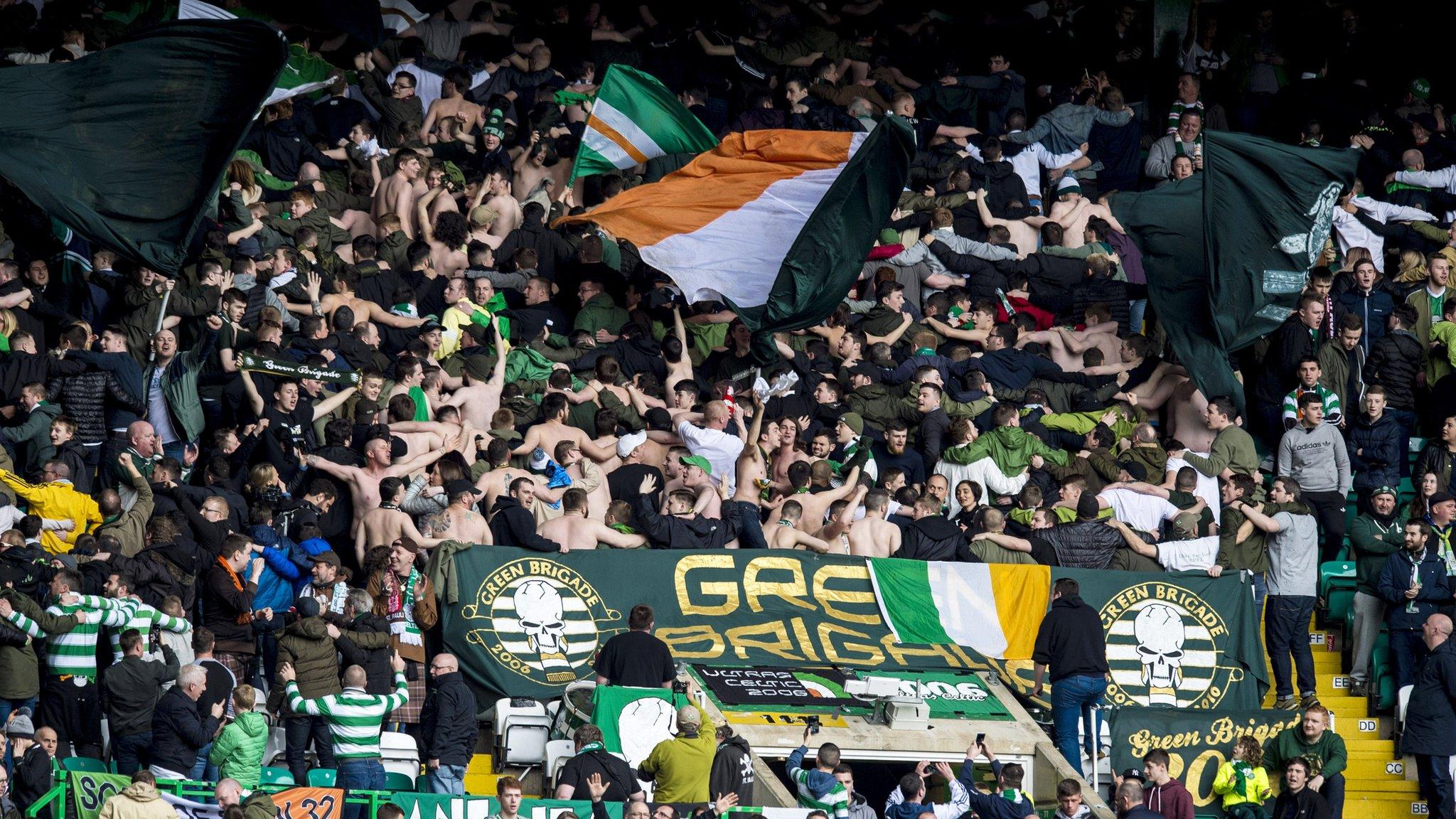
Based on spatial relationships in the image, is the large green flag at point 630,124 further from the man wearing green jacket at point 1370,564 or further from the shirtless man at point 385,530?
the man wearing green jacket at point 1370,564

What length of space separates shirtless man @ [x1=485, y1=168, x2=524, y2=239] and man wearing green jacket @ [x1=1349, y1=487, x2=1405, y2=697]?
8255mm

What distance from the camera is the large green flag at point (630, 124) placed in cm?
2284

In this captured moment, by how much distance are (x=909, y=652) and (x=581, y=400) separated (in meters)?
3.65

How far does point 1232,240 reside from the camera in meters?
22.1

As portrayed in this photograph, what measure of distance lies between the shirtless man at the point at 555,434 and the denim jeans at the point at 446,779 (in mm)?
3732

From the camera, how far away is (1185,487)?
19.7 metres

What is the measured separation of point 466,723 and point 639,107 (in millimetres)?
8601

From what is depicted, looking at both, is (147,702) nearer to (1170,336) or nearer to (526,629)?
(526,629)

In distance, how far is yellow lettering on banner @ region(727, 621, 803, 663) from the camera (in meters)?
18.4

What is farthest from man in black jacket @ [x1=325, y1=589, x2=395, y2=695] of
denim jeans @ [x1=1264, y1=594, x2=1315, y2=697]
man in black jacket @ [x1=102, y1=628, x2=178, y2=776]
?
denim jeans @ [x1=1264, y1=594, x2=1315, y2=697]

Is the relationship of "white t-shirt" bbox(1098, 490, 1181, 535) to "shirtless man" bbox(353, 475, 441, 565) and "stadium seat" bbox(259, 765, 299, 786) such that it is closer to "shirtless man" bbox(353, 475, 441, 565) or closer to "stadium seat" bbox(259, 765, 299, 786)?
"shirtless man" bbox(353, 475, 441, 565)

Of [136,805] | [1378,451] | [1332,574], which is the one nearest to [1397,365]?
[1378,451]

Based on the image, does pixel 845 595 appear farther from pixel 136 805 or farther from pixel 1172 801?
pixel 136 805

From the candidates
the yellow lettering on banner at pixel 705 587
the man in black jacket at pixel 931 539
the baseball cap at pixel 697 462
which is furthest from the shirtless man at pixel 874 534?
the baseball cap at pixel 697 462
